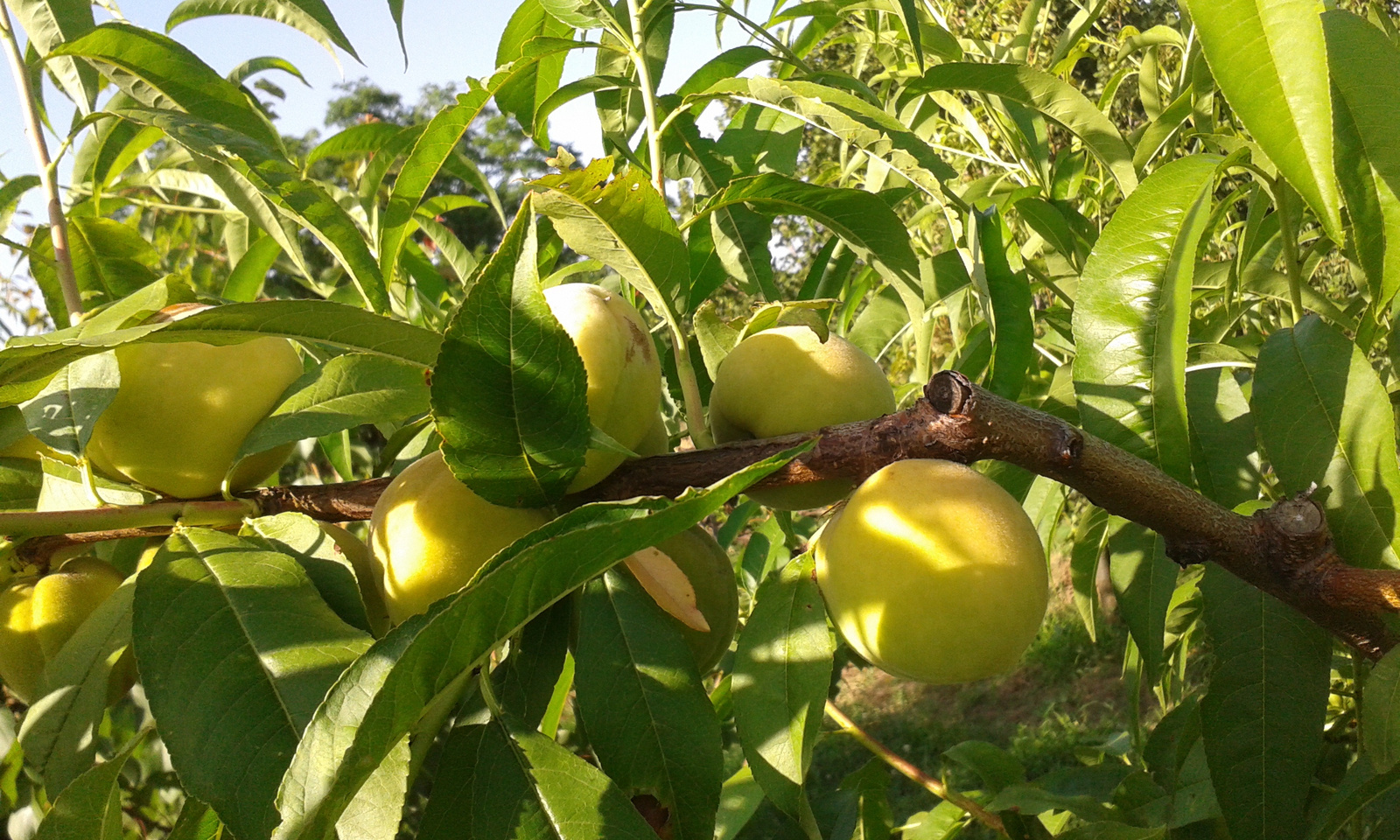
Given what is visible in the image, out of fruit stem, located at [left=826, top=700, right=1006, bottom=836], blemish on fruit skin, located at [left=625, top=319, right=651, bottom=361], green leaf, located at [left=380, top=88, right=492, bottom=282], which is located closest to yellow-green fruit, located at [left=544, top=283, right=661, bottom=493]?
blemish on fruit skin, located at [left=625, top=319, right=651, bottom=361]

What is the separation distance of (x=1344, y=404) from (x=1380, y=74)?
240 millimetres

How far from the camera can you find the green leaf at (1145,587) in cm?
89

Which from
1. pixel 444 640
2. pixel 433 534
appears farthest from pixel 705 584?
pixel 444 640

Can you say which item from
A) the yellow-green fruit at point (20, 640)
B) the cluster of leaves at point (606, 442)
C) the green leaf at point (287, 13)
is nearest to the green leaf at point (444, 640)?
the cluster of leaves at point (606, 442)

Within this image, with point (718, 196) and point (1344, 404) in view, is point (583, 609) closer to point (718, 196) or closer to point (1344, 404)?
point (718, 196)

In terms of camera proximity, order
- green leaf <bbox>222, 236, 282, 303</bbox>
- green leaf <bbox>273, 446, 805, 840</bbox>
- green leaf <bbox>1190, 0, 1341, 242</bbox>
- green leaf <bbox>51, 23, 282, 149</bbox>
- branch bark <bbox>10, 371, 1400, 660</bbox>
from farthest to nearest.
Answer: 1. green leaf <bbox>222, 236, 282, 303</bbox>
2. green leaf <bbox>51, 23, 282, 149</bbox>
3. branch bark <bbox>10, 371, 1400, 660</bbox>
4. green leaf <bbox>1190, 0, 1341, 242</bbox>
5. green leaf <bbox>273, 446, 805, 840</bbox>

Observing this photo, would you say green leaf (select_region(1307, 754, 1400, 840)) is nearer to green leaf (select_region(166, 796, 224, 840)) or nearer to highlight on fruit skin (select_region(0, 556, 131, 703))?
green leaf (select_region(166, 796, 224, 840))

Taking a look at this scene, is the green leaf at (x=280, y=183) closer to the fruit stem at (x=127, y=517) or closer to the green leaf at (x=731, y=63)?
the fruit stem at (x=127, y=517)

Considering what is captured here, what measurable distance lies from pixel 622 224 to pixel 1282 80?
406mm

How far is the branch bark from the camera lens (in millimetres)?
637

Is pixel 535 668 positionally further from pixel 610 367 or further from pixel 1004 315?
pixel 1004 315

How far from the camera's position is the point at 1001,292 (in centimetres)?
83

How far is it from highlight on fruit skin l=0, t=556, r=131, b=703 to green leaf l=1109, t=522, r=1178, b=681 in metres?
0.87

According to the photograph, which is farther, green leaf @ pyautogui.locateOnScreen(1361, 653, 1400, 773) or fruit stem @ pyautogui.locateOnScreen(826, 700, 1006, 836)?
fruit stem @ pyautogui.locateOnScreen(826, 700, 1006, 836)
